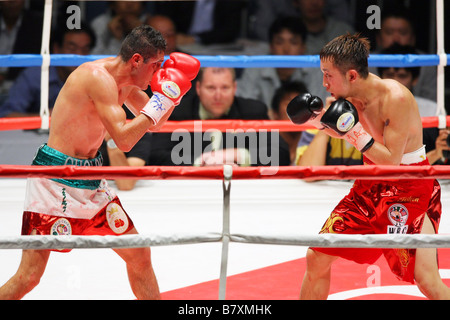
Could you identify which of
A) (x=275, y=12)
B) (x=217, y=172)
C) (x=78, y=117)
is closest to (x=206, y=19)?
(x=275, y=12)

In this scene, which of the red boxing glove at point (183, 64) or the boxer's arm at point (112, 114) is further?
the red boxing glove at point (183, 64)

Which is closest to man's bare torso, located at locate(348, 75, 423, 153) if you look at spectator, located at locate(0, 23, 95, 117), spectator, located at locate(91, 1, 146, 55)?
spectator, located at locate(0, 23, 95, 117)

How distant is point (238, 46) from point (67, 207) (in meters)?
3.31

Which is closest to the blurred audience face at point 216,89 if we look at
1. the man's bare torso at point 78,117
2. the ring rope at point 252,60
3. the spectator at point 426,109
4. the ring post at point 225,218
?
the ring rope at point 252,60

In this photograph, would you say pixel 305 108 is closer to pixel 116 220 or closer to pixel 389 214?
pixel 389 214

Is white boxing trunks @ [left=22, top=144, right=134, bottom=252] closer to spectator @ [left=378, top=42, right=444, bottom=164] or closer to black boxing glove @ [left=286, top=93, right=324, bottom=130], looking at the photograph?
black boxing glove @ [left=286, top=93, right=324, bottom=130]

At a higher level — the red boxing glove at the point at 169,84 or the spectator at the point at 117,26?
the spectator at the point at 117,26

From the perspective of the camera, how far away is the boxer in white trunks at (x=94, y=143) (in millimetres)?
2062

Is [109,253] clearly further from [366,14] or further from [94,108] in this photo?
[366,14]

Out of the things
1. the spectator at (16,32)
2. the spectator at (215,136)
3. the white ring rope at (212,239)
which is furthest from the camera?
the spectator at (16,32)

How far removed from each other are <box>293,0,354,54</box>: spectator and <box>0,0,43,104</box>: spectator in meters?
1.97

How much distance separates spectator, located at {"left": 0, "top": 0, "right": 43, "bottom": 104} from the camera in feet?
16.4

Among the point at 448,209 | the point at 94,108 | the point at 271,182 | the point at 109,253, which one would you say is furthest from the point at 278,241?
the point at 271,182

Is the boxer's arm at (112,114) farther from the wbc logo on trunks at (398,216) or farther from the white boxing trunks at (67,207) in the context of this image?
the wbc logo on trunks at (398,216)
